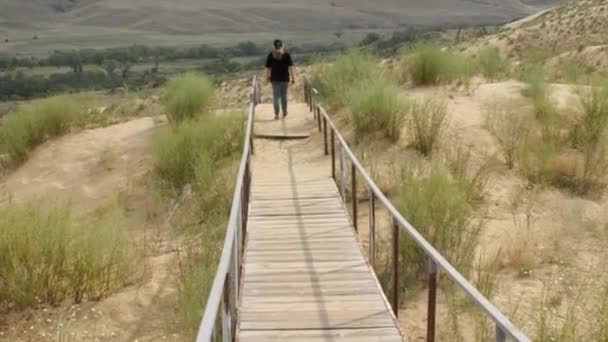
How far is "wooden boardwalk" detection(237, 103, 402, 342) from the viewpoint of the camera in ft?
19.6

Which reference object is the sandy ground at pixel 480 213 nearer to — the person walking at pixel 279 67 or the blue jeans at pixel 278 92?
the blue jeans at pixel 278 92

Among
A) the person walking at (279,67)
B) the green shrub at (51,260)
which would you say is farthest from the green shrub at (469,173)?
the green shrub at (51,260)

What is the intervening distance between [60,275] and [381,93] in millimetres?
7246

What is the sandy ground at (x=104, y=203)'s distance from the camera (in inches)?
295

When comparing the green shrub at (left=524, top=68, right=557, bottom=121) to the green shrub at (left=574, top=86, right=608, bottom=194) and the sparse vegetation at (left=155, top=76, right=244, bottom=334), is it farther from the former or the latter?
the sparse vegetation at (left=155, top=76, right=244, bottom=334)

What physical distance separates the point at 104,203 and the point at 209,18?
126 meters

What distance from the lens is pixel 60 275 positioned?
8039 mm

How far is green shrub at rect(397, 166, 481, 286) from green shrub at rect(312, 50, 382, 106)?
26.6 feet

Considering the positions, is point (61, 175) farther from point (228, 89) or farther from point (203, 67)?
point (203, 67)

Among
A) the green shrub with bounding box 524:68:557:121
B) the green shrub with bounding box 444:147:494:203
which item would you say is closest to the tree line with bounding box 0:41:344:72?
the green shrub with bounding box 524:68:557:121

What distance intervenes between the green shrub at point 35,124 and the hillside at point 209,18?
320 feet

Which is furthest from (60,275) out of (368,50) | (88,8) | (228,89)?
(88,8)

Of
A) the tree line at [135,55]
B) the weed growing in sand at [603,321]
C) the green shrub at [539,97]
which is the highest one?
the green shrub at [539,97]

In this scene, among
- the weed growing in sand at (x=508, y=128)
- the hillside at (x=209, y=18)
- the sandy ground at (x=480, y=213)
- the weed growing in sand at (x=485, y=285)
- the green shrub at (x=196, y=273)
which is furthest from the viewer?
the hillside at (x=209, y=18)
